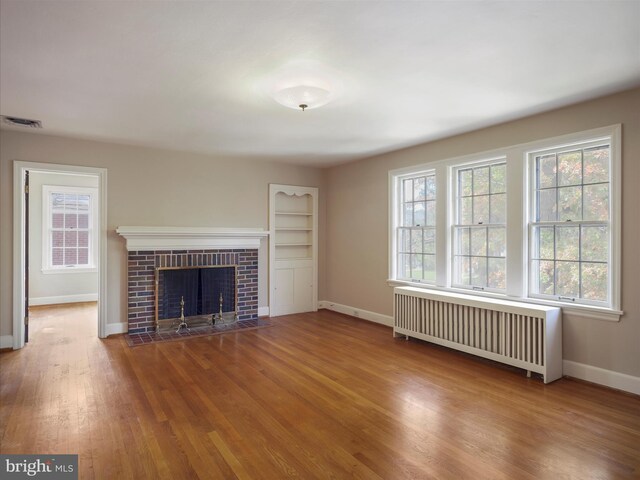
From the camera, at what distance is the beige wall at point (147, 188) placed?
4.51m

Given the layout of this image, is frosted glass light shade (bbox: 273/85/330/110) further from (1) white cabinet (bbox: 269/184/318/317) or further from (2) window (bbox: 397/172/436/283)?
(1) white cabinet (bbox: 269/184/318/317)

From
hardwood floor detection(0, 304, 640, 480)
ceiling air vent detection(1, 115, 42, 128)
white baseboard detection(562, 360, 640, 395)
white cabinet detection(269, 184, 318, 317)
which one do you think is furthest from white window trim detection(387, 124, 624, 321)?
ceiling air vent detection(1, 115, 42, 128)

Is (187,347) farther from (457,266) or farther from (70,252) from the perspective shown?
(70,252)

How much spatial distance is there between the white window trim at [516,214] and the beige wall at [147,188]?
218 centimetres

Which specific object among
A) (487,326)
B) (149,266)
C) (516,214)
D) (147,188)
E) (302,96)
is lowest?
(487,326)

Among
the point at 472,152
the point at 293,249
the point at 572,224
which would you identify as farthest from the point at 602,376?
the point at 293,249

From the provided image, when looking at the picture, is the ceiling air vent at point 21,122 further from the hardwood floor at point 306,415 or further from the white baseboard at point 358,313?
the white baseboard at point 358,313

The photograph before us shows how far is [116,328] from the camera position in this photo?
17.0 feet

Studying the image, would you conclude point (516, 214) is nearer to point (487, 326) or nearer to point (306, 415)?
point (487, 326)

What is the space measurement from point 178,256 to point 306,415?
3.36 meters

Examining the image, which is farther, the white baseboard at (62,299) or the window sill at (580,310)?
the white baseboard at (62,299)

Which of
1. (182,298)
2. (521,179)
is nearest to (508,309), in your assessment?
(521,179)

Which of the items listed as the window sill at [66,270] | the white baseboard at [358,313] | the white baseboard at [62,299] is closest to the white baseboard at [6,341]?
the white baseboard at [62,299]

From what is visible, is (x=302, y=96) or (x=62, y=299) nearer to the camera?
(x=302, y=96)
